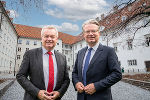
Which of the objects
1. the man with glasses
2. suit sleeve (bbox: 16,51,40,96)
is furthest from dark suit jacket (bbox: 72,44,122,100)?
Answer: suit sleeve (bbox: 16,51,40,96)

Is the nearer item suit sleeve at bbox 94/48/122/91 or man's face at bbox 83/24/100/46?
suit sleeve at bbox 94/48/122/91

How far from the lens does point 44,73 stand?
204cm

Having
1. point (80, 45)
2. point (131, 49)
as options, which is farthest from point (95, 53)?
point (80, 45)

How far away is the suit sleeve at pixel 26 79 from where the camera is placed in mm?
1905

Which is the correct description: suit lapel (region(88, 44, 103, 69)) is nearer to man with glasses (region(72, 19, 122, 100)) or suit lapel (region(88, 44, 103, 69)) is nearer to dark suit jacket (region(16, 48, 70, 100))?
man with glasses (region(72, 19, 122, 100))

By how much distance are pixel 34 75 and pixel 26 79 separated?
125mm

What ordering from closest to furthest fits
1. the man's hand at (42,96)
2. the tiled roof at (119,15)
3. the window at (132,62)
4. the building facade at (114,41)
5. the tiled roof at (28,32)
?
the man's hand at (42,96) < the tiled roof at (119,15) < the building facade at (114,41) < the window at (132,62) < the tiled roof at (28,32)

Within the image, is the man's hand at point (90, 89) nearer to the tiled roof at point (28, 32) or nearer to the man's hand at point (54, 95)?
the man's hand at point (54, 95)

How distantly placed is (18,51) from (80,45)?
62.8ft

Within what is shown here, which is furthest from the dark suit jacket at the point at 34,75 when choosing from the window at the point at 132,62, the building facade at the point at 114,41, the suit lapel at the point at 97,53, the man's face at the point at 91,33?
the window at the point at 132,62

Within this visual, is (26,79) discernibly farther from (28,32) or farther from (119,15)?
(28,32)

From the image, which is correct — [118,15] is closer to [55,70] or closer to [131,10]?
[131,10]

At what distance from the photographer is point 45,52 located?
7.03 feet

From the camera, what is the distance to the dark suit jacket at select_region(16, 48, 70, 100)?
6.35 ft
